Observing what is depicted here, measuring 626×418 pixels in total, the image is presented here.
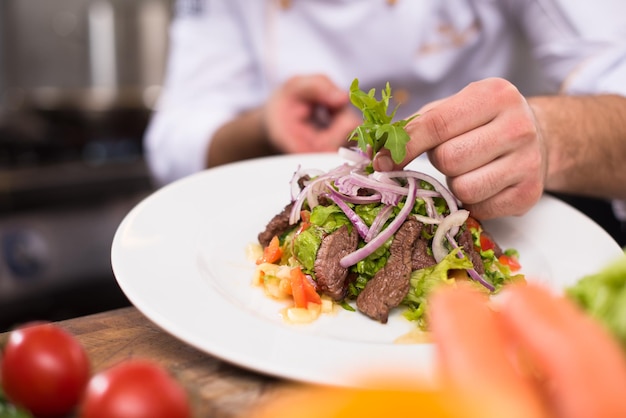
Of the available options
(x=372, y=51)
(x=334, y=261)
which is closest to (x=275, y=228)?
(x=334, y=261)

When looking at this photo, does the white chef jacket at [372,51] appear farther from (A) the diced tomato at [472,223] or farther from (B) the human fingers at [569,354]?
(B) the human fingers at [569,354]

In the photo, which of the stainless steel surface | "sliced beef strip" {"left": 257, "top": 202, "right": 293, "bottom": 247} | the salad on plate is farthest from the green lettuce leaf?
the stainless steel surface

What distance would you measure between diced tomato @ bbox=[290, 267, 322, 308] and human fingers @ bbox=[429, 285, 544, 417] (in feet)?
2.40

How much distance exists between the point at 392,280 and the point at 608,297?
63 cm

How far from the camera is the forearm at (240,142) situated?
2.74m

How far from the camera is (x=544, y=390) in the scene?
77 cm

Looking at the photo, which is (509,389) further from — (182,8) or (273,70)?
(182,8)

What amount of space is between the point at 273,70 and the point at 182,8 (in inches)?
25.5

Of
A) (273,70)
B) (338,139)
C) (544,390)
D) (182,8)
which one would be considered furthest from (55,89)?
(544,390)

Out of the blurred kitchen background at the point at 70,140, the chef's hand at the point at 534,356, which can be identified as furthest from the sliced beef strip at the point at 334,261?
the blurred kitchen background at the point at 70,140

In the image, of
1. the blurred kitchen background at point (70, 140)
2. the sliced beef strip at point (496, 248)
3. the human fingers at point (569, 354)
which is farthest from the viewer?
the blurred kitchen background at point (70, 140)

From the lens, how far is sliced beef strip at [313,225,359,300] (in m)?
1.54

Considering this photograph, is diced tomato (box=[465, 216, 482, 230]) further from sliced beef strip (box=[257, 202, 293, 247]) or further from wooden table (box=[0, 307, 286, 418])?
wooden table (box=[0, 307, 286, 418])

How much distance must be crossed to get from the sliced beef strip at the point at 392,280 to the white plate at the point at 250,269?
33mm
